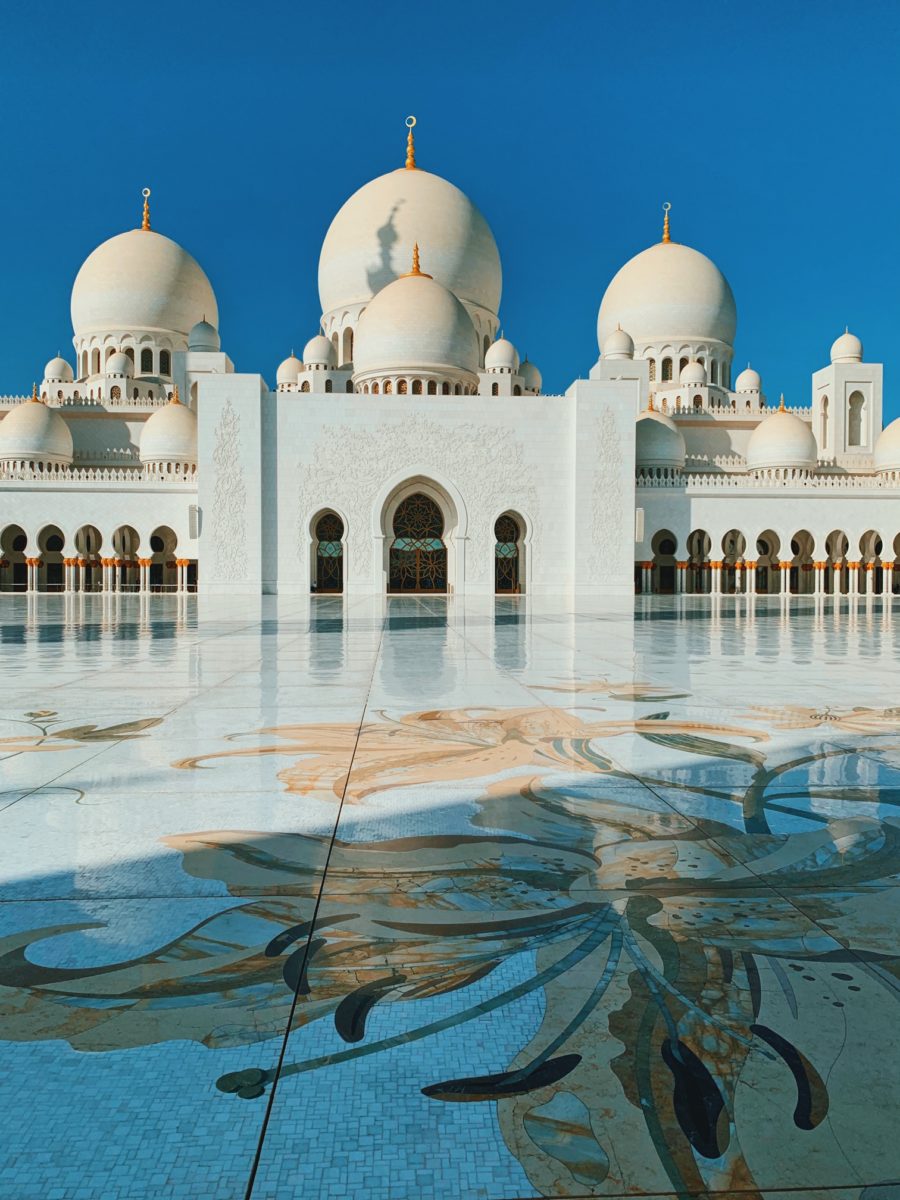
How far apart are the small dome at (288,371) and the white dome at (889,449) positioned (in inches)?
629

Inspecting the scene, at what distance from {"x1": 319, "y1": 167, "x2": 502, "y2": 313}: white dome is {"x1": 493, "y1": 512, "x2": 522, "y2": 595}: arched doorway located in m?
7.80

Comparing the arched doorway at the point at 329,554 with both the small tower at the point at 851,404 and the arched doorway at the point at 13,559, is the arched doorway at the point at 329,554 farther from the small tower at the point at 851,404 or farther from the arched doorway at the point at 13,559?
the small tower at the point at 851,404

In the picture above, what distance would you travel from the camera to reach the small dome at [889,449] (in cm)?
2623

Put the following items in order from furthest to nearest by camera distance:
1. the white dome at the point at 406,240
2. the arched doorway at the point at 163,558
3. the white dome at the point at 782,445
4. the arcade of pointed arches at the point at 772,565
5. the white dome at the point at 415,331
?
the white dome at the point at 406,240 → the arched doorway at the point at 163,558 → the white dome at the point at 782,445 → the arcade of pointed arches at the point at 772,565 → the white dome at the point at 415,331

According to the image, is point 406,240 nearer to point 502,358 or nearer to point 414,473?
point 502,358

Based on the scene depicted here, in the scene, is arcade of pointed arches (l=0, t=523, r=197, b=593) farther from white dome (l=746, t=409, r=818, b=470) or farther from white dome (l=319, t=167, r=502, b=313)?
white dome (l=746, t=409, r=818, b=470)

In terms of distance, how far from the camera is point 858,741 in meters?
3.37

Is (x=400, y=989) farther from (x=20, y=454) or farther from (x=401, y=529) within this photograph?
(x=20, y=454)

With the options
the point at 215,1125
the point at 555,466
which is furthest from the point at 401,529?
the point at 215,1125

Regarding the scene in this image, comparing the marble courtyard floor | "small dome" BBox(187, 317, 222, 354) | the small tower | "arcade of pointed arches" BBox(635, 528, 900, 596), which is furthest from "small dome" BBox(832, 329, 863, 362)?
→ the marble courtyard floor

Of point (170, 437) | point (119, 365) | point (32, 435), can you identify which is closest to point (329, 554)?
point (170, 437)

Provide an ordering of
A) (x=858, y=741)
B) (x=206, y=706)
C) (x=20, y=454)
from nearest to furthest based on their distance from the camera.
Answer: (x=858, y=741) → (x=206, y=706) → (x=20, y=454)

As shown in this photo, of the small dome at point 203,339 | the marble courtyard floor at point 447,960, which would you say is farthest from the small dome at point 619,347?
the marble courtyard floor at point 447,960

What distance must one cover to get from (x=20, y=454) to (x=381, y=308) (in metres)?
9.73
